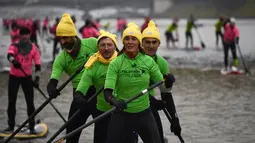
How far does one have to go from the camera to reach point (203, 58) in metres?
20.5

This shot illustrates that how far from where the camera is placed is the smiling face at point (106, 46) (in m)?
5.34

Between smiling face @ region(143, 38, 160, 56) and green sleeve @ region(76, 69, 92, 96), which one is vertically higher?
smiling face @ region(143, 38, 160, 56)

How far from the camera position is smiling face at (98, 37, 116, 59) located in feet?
17.5

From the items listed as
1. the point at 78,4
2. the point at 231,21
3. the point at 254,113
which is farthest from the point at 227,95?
the point at 78,4

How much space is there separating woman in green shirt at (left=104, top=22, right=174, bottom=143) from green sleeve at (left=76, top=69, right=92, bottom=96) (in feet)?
1.19

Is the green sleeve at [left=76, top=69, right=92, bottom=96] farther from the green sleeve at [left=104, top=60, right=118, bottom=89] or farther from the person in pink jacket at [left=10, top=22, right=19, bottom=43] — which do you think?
the person in pink jacket at [left=10, top=22, right=19, bottom=43]

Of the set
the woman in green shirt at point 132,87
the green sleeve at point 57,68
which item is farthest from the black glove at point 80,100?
the green sleeve at point 57,68

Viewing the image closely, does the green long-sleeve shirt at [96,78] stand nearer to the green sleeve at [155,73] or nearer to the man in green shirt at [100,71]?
the man in green shirt at [100,71]

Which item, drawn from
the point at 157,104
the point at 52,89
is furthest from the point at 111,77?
the point at 52,89

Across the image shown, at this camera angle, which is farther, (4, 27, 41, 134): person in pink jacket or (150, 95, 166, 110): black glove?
(4, 27, 41, 134): person in pink jacket

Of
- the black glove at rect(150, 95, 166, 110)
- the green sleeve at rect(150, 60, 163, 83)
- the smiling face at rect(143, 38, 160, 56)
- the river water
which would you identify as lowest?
the river water

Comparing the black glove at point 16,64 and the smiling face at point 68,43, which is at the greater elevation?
the smiling face at point 68,43

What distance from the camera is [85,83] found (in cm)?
525

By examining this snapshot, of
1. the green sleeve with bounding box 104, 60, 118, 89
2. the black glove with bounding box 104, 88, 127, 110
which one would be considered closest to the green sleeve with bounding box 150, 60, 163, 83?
the green sleeve with bounding box 104, 60, 118, 89
